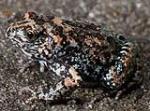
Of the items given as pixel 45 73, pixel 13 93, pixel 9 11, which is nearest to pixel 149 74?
pixel 45 73

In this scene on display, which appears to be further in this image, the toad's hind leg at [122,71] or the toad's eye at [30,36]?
the toad's hind leg at [122,71]

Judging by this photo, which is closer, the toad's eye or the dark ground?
the toad's eye

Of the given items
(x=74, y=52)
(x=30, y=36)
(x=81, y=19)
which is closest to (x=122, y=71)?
(x=74, y=52)

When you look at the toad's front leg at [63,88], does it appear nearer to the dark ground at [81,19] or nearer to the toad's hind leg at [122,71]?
the dark ground at [81,19]

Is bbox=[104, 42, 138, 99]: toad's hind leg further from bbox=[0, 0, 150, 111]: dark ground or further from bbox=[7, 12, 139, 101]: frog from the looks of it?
bbox=[0, 0, 150, 111]: dark ground

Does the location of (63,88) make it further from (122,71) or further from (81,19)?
(81,19)

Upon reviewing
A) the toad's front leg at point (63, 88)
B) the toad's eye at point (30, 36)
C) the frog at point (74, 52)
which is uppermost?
the toad's eye at point (30, 36)

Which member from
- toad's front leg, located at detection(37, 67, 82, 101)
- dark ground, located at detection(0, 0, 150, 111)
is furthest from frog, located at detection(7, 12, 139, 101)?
dark ground, located at detection(0, 0, 150, 111)

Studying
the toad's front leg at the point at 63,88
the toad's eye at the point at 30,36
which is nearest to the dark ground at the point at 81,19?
the toad's front leg at the point at 63,88
